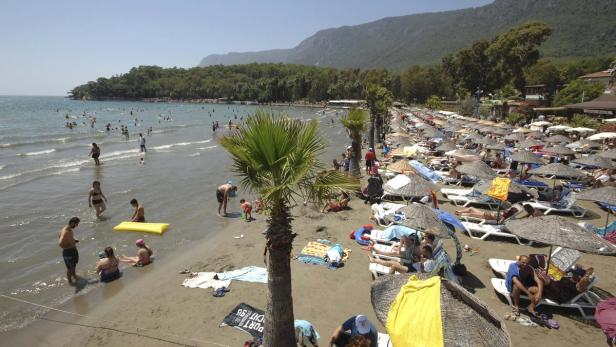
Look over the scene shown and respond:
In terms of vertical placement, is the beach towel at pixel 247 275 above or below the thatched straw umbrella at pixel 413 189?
below

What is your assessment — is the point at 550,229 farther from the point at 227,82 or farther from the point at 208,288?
the point at 227,82

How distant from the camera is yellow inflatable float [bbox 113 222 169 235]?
36.1ft

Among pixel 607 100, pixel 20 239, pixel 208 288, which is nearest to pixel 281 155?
pixel 208 288

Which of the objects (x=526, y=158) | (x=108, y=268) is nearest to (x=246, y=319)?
(x=108, y=268)

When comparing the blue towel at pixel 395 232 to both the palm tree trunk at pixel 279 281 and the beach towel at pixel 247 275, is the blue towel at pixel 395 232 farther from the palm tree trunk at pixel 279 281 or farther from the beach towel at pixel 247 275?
the palm tree trunk at pixel 279 281

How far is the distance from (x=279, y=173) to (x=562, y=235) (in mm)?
5286

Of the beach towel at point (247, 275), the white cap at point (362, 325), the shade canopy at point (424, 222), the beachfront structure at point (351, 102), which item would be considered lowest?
the beach towel at point (247, 275)

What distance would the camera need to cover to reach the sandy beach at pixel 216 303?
620 centimetres

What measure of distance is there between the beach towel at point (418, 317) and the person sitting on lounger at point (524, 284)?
3604mm

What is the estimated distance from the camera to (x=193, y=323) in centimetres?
652

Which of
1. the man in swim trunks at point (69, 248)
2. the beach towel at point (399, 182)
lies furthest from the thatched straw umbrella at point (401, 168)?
the man in swim trunks at point (69, 248)

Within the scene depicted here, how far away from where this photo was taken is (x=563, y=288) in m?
6.69

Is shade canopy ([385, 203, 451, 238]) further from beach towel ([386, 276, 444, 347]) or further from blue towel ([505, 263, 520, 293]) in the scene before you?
beach towel ([386, 276, 444, 347])

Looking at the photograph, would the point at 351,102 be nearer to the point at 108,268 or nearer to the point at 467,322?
the point at 108,268
